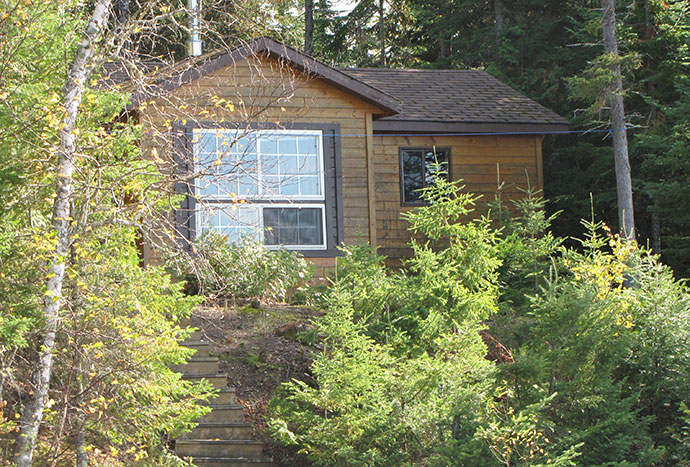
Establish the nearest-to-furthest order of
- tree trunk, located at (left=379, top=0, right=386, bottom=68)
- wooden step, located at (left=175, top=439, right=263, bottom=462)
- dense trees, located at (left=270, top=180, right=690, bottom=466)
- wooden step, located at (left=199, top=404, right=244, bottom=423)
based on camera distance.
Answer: dense trees, located at (left=270, top=180, right=690, bottom=466) < wooden step, located at (left=175, top=439, right=263, bottom=462) < wooden step, located at (left=199, top=404, right=244, bottom=423) < tree trunk, located at (left=379, top=0, right=386, bottom=68)

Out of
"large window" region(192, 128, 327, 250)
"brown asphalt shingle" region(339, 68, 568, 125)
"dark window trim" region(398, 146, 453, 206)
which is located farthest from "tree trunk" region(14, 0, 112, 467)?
"dark window trim" region(398, 146, 453, 206)

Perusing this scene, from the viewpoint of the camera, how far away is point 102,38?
757cm

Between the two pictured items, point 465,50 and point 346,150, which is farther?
point 465,50

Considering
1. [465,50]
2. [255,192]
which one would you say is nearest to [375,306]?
[255,192]

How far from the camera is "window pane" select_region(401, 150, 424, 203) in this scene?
15.6 metres

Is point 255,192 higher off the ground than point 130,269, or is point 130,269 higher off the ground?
point 255,192

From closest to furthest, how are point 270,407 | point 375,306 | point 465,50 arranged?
point 270,407
point 375,306
point 465,50

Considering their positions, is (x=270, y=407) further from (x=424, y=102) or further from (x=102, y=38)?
(x=424, y=102)

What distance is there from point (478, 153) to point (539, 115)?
1464mm

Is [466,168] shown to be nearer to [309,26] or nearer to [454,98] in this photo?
[454,98]

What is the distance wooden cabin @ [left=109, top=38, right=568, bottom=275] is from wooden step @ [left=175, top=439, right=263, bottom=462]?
13.3 feet

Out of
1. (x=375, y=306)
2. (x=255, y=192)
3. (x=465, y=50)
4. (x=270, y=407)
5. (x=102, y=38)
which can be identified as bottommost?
(x=270, y=407)

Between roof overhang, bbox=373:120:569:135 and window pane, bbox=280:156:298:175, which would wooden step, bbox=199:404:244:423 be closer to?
window pane, bbox=280:156:298:175

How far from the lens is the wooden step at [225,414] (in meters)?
8.98
